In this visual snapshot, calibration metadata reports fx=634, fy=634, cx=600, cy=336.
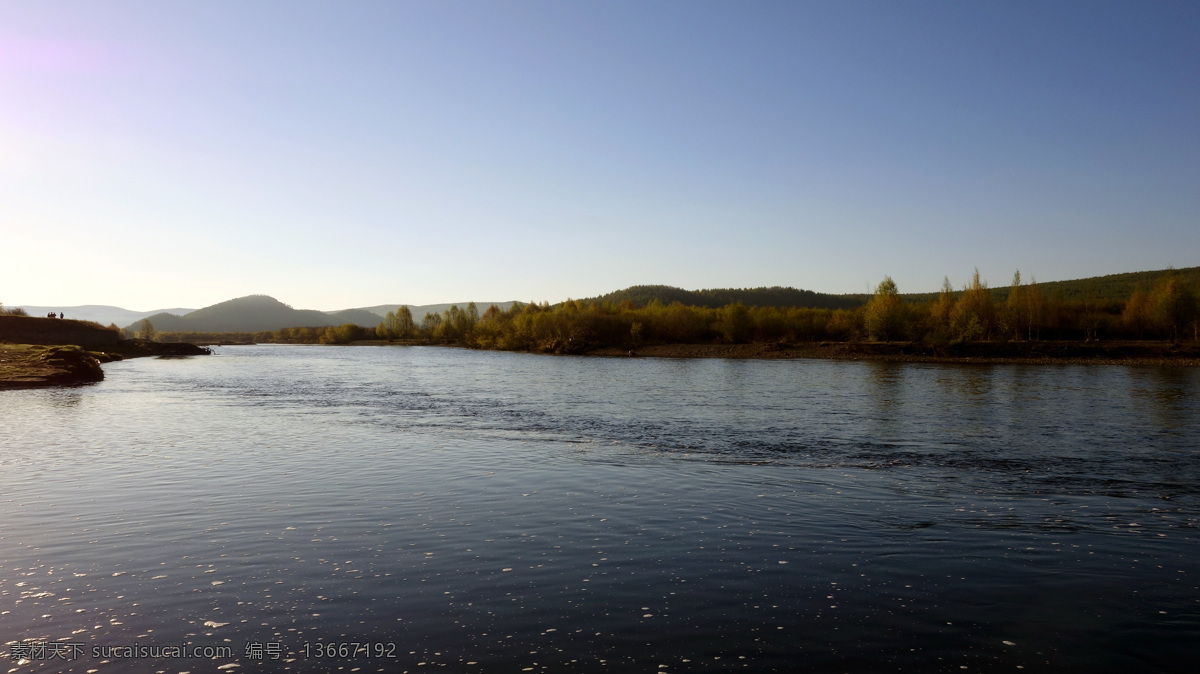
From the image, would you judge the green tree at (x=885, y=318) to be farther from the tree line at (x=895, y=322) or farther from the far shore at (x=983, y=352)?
the far shore at (x=983, y=352)

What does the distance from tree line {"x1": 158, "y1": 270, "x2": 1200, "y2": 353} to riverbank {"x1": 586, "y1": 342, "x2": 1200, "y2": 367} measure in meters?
4.44

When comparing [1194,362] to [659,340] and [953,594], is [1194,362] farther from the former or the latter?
[953,594]

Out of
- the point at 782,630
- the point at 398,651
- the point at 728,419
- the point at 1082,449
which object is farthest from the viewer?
the point at 728,419

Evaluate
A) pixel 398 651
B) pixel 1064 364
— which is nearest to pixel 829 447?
pixel 398 651

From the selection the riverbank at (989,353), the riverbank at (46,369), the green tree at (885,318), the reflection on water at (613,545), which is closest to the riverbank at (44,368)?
the riverbank at (46,369)

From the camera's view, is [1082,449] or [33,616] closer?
[33,616]

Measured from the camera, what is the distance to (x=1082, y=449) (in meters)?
23.0

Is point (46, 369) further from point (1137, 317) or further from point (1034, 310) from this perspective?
point (1137, 317)

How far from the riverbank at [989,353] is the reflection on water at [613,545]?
74407mm

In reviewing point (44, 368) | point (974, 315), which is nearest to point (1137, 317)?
point (974, 315)

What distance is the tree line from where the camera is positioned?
107 metres

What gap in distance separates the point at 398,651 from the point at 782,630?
16.5 feet

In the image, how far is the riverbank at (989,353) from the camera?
88.7 meters

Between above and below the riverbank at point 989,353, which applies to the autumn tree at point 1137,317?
above
